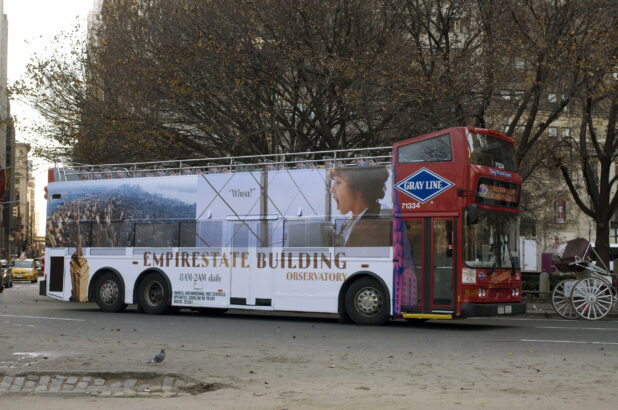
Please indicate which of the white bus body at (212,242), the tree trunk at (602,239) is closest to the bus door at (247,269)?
the white bus body at (212,242)

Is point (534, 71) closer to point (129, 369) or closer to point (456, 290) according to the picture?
point (456, 290)

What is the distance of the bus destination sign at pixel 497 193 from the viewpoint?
16797 millimetres

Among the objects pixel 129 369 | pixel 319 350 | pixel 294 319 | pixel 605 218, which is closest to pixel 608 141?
pixel 605 218

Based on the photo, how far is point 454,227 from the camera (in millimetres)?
16719

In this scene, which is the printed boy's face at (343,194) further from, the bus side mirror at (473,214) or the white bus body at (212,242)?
the bus side mirror at (473,214)

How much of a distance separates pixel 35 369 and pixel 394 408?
4429mm

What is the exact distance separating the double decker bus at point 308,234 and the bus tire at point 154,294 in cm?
3

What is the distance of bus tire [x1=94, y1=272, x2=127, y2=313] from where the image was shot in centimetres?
2202

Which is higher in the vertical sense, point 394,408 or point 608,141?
point 608,141

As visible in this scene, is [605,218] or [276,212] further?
[605,218]

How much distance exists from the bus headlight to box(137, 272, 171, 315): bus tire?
7782 millimetres

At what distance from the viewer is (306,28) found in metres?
24.5

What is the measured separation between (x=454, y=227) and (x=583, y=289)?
446 centimetres

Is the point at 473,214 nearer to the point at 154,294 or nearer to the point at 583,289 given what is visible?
the point at 583,289
